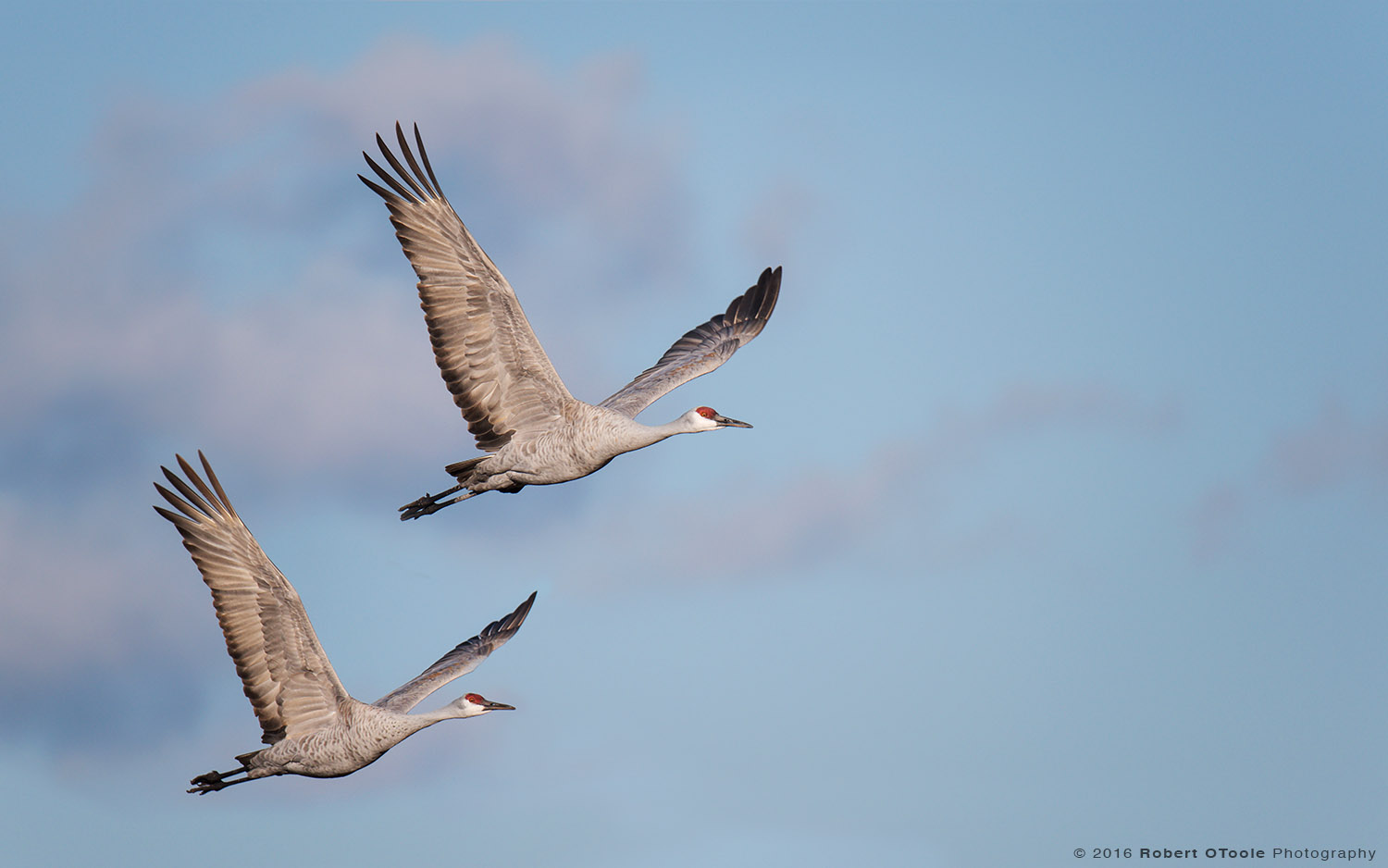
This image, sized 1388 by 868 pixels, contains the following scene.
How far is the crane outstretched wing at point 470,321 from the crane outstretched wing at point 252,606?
326 centimetres

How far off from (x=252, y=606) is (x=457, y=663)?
520 cm

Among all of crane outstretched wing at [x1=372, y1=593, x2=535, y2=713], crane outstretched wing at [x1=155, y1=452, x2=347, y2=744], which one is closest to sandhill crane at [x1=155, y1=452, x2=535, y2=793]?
crane outstretched wing at [x1=155, y1=452, x2=347, y2=744]

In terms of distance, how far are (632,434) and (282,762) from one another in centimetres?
581

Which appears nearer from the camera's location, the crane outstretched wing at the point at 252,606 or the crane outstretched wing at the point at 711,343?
the crane outstretched wing at the point at 252,606

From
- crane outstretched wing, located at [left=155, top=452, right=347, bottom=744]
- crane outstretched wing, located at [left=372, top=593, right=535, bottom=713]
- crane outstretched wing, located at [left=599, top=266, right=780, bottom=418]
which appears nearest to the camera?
crane outstretched wing, located at [left=155, top=452, right=347, bottom=744]

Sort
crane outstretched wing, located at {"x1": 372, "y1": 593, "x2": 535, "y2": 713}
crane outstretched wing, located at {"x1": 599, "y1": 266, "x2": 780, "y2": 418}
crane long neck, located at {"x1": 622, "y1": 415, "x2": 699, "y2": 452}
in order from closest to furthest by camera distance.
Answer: crane long neck, located at {"x1": 622, "y1": 415, "x2": 699, "y2": 452}, crane outstretched wing, located at {"x1": 372, "y1": 593, "x2": 535, "y2": 713}, crane outstretched wing, located at {"x1": 599, "y1": 266, "x2": 780, "y2": 418}

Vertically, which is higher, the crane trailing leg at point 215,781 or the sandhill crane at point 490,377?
the sandhill crane at point 490,377

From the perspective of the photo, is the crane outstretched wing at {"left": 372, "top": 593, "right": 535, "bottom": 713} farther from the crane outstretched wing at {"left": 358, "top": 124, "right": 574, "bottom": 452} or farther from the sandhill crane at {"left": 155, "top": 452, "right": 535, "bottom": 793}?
the crane outstretched wing at {"left": 358, "top": 124, "right": 574, "bottom": 452}

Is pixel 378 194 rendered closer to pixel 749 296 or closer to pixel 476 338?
pixel 476 338

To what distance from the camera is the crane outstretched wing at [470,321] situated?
63.8 ft

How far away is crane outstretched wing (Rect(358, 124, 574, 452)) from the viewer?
1944 cm

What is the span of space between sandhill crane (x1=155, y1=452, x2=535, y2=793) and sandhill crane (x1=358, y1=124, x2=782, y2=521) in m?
3.03

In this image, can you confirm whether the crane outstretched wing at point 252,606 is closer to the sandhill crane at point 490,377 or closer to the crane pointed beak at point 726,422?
the sandhill crane at point 490,377

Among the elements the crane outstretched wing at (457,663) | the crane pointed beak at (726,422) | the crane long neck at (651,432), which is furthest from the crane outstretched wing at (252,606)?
the crane pointed beak at (726,422)
